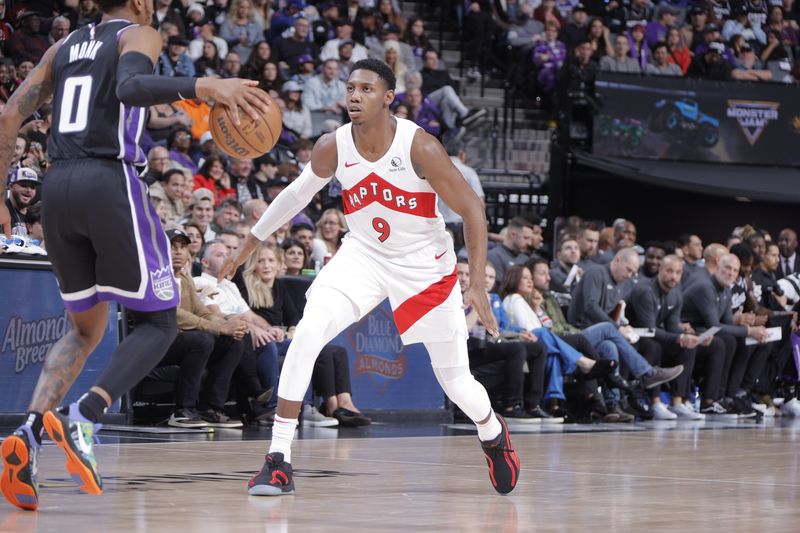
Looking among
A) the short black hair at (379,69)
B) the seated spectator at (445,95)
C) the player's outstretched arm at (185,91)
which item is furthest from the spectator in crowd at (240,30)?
the player's outstretched arm at (185,91)

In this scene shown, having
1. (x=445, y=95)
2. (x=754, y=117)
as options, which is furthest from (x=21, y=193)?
(x=754, y=117)

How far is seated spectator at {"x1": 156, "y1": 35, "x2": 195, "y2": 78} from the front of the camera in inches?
564

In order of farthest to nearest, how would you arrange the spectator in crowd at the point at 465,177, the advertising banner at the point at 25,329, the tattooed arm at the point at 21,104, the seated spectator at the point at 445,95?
the seated spectator at the point at 445,95
the spectator in crowd at the point at 465,177
the advertising banner at the point at 25,329
the tattooed arm at the point at 21,104

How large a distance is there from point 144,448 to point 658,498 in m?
3.30

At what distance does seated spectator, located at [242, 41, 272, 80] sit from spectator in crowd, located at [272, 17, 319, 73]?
424 millimetres

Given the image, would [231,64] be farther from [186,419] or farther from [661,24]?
[661,24]

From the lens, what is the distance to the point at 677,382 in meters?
13.2

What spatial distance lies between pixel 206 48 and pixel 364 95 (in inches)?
376

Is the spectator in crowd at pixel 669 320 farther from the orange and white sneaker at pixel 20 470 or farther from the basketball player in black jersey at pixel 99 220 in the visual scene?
the orange and white sneaker at pixel 20 470

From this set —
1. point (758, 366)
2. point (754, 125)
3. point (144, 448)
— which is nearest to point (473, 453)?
point (144, 448)

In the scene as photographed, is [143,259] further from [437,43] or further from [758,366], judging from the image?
[437,43]

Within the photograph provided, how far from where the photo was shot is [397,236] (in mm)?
6086

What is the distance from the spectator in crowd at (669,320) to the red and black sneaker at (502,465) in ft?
23.3

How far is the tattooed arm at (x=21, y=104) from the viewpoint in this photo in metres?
5.14
